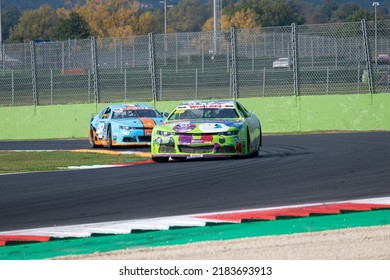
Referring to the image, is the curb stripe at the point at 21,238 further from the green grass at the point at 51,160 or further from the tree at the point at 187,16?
the tree at the point at 187,16

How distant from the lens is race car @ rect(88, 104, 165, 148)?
23250mm

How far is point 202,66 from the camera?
103 ft

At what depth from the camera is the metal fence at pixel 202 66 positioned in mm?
28734

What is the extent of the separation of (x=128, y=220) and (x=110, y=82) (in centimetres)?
2148

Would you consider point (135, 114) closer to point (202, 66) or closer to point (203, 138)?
point (203, 138)

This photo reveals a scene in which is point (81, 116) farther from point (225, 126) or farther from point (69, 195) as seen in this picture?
point (69, 195)

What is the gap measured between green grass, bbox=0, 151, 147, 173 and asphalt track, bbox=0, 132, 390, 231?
5.37 feet

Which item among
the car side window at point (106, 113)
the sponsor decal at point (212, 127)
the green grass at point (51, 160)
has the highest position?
the sponsor decal at point (212, 127)

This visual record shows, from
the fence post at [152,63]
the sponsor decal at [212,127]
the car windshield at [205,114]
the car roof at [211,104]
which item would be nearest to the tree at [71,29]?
the fence post at [152,63]

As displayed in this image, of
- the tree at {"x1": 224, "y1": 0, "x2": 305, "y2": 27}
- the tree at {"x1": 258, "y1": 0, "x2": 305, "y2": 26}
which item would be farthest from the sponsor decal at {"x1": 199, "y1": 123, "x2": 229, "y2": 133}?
the tree at {"x1": 258, "y1": 0, "x2": 305, "y2": 26}

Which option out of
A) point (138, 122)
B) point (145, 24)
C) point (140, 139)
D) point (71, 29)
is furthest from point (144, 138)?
point (145, 24)

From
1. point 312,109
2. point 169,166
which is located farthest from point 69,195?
point 312,109

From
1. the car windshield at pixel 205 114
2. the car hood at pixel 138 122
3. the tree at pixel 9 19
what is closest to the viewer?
the car windshield at pixel 205 114

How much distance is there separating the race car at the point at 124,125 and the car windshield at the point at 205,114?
408 cm
